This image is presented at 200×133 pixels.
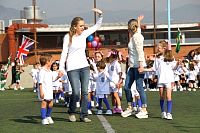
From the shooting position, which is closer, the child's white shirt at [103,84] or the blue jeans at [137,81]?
the blue jeans at [137,81]

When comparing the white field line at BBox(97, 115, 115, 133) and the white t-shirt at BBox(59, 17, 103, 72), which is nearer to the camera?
the white field line at BBox(97, 115, 115, 133)

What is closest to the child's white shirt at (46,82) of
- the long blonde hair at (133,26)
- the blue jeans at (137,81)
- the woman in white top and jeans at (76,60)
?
the woman in white top and jeans at (76,60)

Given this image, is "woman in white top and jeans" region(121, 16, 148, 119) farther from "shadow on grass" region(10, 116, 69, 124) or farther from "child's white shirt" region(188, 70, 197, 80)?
"child's white shirt" region(188, 70, 197, 80)

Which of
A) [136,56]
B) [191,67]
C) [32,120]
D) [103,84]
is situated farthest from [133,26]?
[191,67]

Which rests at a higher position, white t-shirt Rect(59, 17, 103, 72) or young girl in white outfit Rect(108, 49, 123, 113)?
white t-shirt Rect(59, 17, 103, 72)

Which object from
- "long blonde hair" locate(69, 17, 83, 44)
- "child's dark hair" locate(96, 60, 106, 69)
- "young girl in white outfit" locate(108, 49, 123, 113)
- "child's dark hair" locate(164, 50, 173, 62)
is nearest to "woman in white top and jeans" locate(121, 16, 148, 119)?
"child's dark hair" locate(164, 50, 173, 62)

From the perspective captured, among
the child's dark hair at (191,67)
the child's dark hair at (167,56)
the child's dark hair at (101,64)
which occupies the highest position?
the child's dark hair at (167,56)

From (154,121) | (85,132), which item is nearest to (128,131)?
(85,132)

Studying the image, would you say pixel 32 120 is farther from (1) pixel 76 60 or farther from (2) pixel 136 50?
(2) pixel 136 50

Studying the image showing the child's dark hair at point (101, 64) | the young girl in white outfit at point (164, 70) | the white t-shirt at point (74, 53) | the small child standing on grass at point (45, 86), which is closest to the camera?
the white t-shirt at point (74, 53)

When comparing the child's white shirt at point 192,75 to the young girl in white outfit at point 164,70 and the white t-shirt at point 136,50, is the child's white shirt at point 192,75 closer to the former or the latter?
the young girl in white outfit at point 164,70

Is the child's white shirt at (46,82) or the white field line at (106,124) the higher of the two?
the child's white shirt at (46,82)

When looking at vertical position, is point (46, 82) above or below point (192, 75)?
above

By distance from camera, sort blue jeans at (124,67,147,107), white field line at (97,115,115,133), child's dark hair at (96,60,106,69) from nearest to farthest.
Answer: white field line at (97,115,115,133) < blue jeans at (124,67,147,107) < child's dark hair at (96,60,106,69)
